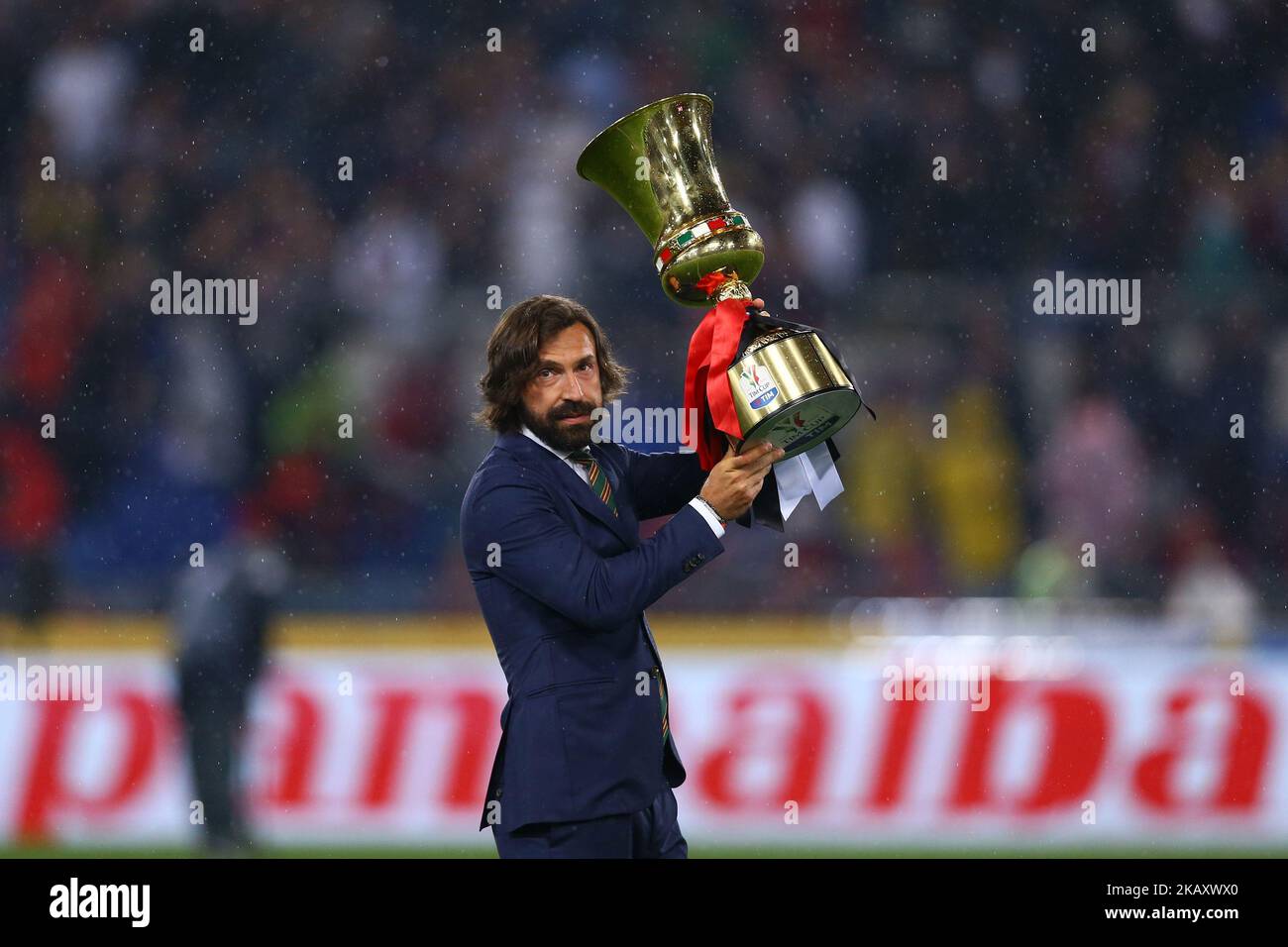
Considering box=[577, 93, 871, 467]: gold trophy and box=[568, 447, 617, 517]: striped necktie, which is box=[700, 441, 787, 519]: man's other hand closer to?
box=[577, 93, 871, 467]: gold trophy

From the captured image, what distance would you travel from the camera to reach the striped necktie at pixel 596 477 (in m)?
2.90

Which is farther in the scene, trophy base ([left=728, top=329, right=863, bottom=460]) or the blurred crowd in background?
the blurred crowd in background

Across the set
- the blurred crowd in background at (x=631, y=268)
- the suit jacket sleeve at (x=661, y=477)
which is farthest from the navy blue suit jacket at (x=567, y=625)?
the blurred crowd in background at (x=631, y=268)

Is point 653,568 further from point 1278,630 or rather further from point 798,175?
point 798,175

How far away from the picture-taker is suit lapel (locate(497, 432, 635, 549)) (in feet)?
9.36

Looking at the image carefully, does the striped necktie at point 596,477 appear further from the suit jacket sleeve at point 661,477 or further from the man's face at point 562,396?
the suit jacket sleeve at point 661,477

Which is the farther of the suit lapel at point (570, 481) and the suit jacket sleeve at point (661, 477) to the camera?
the suit jacket sleeve at point (661, 477)

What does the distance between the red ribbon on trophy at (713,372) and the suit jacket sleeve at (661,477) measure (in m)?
0.14

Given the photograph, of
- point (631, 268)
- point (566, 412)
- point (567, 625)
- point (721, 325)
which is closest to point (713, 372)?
point (721, 325)

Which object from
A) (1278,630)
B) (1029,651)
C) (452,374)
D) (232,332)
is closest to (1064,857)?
(1029,651)

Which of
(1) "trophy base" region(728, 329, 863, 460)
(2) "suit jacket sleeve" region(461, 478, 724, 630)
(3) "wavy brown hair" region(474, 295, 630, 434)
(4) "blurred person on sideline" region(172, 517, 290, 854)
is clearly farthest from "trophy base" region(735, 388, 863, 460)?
(4) "blurred person on sideline" region(172, 517, 290, 854)

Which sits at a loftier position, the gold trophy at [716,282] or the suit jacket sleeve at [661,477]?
the gold trophy at [716,282]

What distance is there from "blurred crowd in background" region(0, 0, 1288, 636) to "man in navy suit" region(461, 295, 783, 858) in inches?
101

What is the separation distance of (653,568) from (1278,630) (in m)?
3.41
